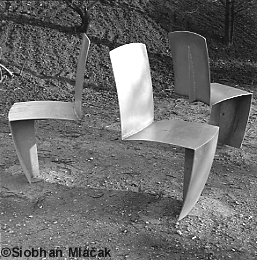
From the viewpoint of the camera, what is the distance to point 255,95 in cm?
679

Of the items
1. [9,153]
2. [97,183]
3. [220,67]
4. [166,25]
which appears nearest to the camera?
[97,183]

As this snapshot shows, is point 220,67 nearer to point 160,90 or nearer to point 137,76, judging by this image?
point 160,90

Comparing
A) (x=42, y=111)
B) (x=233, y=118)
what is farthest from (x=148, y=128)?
(x=233, y=118)

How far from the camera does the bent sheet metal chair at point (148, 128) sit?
362cm

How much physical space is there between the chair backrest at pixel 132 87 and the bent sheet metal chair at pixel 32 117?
407 millimetres

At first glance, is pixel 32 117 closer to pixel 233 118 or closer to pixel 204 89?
pixel 204 89

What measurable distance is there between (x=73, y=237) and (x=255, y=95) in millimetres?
4116

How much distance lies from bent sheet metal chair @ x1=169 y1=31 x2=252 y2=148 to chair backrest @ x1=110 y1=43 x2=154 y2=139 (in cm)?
40

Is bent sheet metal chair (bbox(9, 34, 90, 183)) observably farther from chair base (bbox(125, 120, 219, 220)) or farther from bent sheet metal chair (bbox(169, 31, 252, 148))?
bent sheet metal chair (bbox(169, 31, 252, 148))

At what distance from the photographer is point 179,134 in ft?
12.4

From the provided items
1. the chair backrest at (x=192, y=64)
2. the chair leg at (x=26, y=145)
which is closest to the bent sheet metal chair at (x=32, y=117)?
the chair leg at (x=26, y=145)

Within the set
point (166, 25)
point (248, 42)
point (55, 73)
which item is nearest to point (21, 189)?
point (55, 73)

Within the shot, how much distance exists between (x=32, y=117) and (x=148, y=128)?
0.97m

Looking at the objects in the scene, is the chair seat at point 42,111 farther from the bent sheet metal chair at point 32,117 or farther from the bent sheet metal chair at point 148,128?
the bent sheet metal chair at point 148,128
